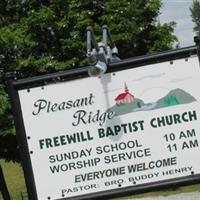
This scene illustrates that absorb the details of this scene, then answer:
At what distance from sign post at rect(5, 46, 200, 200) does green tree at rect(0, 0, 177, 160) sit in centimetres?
2071

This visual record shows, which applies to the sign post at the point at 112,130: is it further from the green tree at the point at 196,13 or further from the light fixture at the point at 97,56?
the green tree at the point at 196,13

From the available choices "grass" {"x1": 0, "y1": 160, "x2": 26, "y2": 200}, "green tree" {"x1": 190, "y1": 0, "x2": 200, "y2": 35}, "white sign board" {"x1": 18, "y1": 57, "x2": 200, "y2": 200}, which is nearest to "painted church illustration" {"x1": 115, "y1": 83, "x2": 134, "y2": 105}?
"white sign board" {"x1": 18, "y1": 57, "x2": 200, "y2": 200}

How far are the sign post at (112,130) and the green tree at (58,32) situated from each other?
67.9 feet

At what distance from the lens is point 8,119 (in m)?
23.3

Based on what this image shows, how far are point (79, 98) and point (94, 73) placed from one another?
195 mm

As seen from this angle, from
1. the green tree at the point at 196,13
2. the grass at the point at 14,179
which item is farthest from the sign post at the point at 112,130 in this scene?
the green tree at the point at 196,13

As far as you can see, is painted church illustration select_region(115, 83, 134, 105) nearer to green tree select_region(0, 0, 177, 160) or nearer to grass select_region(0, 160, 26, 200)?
green tree select_region(0, 0, 177, 160)

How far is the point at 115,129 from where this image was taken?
3.58 meters

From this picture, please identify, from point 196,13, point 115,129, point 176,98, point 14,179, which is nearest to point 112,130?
point 115,129

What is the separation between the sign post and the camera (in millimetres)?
3533

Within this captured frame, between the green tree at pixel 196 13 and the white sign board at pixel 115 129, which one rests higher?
the green tree at pixel 196 13

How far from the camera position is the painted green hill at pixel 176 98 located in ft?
11.5

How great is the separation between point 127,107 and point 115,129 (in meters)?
0.14

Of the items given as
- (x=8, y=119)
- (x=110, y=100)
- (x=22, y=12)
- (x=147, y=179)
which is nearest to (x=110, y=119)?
(x=110, y=100)
